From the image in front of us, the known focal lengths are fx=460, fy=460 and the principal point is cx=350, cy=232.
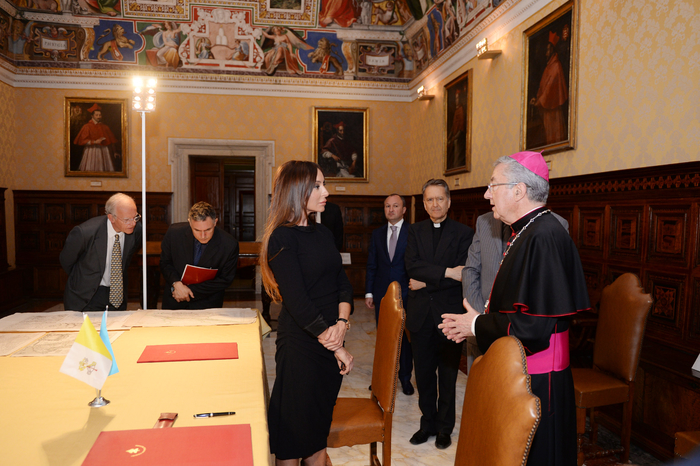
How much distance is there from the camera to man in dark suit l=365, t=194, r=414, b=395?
15.9ft

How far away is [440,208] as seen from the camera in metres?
3.68

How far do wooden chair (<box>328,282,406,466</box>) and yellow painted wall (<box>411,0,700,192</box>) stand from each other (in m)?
2.84

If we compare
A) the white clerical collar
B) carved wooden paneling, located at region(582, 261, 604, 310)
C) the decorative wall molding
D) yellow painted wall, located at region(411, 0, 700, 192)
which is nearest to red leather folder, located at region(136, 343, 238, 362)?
the white clerical collar

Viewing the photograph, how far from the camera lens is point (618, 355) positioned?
10.8ft

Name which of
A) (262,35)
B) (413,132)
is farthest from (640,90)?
(262,35)

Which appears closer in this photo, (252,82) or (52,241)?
(52,241)

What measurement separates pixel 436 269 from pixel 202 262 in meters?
2.01

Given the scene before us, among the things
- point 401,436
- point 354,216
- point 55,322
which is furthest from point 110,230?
point 354,216

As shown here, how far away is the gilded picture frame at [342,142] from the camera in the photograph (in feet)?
33.6

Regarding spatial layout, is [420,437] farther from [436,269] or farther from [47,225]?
[47,225]

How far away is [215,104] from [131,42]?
2.05 meters

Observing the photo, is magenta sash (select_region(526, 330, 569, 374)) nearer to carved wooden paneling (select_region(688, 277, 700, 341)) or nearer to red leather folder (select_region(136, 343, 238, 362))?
red leather folder (select_region(136, 343, 238, 362))

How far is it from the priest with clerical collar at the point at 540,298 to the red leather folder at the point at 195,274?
8.09 ft

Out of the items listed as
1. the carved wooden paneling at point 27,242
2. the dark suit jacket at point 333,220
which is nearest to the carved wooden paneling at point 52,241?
the carved wooden paneling at point 27,242
